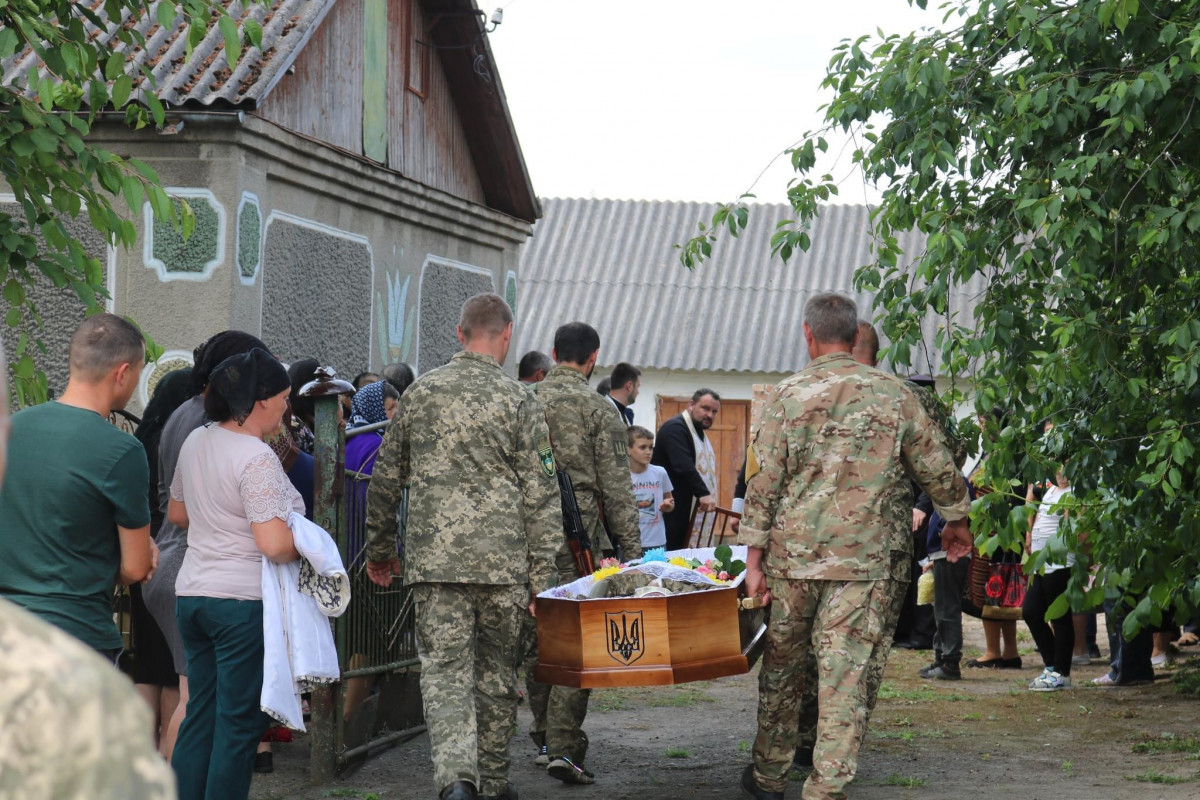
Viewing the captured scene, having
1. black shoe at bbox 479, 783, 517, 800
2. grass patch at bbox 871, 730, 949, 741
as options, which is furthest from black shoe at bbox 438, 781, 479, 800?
grass patch at bbox 871, 730, 949, 741

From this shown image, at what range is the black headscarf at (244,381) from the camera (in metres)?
4.99

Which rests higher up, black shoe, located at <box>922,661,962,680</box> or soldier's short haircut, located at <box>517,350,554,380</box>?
soldier's short haircut, located at <box>517,350,554,380</box>

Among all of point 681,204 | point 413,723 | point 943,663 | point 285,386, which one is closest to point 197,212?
point 413,723

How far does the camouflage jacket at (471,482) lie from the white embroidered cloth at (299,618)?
2.90ft

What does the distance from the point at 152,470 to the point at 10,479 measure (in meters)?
1.77

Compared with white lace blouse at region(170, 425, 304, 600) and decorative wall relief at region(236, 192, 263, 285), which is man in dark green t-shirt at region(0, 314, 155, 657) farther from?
decorative wall relief at region(236, 192, 263, 285)

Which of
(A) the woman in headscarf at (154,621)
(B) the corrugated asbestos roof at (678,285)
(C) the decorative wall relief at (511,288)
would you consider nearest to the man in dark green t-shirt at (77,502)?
(A) the woman in headscarf at (154,621)

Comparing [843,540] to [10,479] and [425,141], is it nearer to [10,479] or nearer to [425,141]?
[10,479]

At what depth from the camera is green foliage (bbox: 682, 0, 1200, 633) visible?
6188 millimetres

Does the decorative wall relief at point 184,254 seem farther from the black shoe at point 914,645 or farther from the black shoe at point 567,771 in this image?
the black shoe at point 914,645

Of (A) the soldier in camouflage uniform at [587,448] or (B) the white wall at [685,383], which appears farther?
(B) the white wall at [685,383]

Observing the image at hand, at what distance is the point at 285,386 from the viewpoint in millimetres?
5113

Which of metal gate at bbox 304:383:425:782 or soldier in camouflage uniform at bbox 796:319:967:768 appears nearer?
soldier in camouflage uniform at bbox 796:319:967:768

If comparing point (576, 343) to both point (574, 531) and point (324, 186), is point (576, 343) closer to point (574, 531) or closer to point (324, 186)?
point (574, 531)
